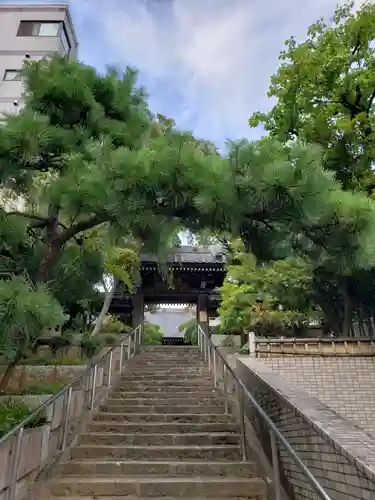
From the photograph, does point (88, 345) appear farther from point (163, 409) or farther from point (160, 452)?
point (160, 452)

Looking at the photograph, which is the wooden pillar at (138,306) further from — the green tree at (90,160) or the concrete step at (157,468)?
the green tree at (90,160)

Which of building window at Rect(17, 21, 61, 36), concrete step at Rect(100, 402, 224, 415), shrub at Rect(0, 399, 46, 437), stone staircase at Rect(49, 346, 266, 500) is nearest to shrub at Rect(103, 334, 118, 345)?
stone staircase at Rect(49, 346, 266, 500)

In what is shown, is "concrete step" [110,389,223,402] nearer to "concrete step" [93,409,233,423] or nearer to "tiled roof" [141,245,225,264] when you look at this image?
"concrete step" [93,409,233,423]

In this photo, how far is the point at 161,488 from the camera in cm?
319

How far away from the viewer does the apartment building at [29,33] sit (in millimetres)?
14992

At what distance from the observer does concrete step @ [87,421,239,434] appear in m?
4.43

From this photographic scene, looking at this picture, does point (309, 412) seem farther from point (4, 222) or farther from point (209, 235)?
point (4, 222)

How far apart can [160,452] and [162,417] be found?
34.7 inches

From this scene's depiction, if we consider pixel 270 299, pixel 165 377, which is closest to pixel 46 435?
pixel 165 377

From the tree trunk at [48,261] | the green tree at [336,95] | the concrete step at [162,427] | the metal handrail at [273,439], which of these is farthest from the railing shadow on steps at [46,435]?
the green tree at [336,95]

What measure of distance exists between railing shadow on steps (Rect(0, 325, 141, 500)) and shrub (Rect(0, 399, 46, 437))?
0.6 inches

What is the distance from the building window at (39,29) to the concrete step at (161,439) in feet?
52.3

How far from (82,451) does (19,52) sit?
15.7 metres

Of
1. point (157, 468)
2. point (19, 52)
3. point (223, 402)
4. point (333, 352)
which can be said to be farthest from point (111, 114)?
point (19, 52)
